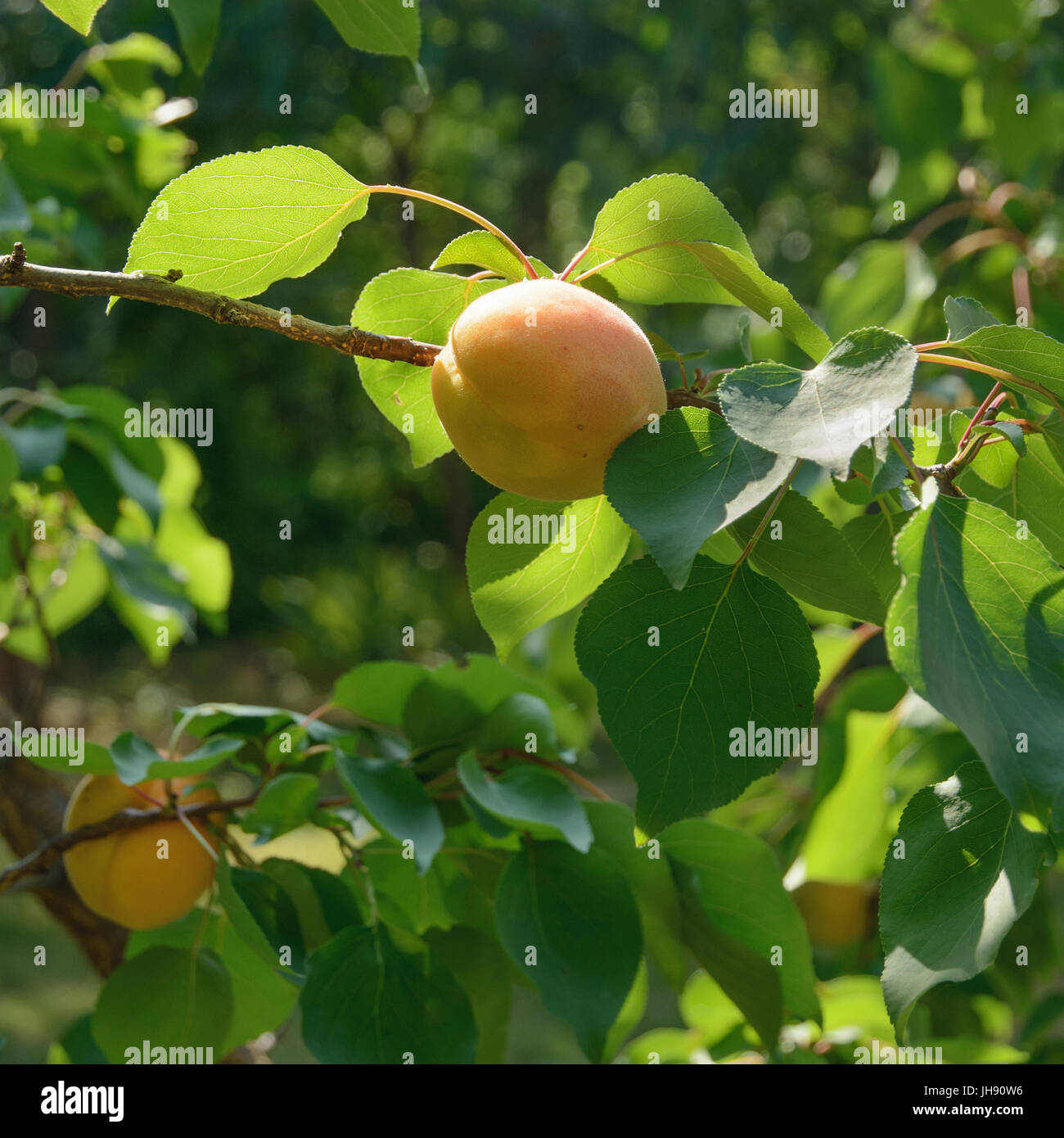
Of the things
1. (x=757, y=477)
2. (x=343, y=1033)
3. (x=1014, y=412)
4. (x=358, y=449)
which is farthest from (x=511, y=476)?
(x=358, y=449)

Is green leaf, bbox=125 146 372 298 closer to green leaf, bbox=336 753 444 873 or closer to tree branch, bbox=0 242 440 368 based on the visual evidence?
tree branch, bbox=0 242 440 368

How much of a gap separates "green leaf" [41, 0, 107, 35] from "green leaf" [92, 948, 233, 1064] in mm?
419

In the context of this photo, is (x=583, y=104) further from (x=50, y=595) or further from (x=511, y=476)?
(x=511, y=476)

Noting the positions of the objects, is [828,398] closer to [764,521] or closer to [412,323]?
[764,521]

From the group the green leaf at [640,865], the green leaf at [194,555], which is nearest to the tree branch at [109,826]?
the green leaf at [640,865]

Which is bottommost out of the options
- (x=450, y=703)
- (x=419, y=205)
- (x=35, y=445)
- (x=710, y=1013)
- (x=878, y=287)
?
(x=710, y=1013)

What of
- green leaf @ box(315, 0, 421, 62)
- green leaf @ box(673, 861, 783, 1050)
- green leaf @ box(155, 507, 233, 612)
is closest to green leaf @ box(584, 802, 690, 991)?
green leaf @ box(673, 861, 783, 1050)

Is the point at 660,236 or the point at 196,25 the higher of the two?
the point at 196,25

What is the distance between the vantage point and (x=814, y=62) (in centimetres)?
448

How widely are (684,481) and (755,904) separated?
12.8 inches

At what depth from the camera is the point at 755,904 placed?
57cm

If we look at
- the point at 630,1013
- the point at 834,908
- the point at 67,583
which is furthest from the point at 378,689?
the point at 834,908

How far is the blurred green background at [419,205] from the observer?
1076 millimetres

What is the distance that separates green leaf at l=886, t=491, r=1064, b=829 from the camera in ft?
0.94
